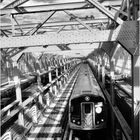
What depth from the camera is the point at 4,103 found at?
38.7 feet

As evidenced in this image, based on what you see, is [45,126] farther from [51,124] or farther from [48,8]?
[48,8]

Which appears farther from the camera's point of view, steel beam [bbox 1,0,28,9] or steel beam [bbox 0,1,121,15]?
steel beam [bbox 0,1,121,15]

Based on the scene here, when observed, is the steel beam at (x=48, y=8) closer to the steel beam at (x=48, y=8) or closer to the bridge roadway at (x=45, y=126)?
the steel beam at (x=48, y=8)

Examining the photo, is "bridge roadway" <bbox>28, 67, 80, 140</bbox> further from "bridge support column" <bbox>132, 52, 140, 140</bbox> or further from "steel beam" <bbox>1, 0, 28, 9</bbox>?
"steel beam" <bbox>1, 0, 28, 9</bbox>

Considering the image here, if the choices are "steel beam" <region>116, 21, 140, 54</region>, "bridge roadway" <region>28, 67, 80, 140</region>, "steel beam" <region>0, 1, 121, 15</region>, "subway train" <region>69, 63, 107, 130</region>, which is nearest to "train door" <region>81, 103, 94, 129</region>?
"subway train" <region>69, 63, 107, 130</region>

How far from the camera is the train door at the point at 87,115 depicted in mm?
7758

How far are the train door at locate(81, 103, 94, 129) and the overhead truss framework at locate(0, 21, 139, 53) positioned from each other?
383 cm

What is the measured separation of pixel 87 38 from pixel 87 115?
13.3ft

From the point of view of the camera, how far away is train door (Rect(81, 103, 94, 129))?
7.76 metres

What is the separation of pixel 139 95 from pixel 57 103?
10.2m

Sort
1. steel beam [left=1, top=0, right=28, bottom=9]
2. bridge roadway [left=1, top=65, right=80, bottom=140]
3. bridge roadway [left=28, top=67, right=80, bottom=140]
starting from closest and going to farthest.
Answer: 1. steel beam [left=1, top=0, right=28, bottom=9]
2. bridge roadway [left=1, top=65, right=80, bottom=140]
3. bridge roadway [left=28, top=67, right=80, bottom=140]

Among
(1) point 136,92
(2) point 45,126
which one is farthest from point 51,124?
(1) point 136,92

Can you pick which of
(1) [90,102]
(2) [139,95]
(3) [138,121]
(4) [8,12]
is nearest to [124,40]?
(2) [139,95]

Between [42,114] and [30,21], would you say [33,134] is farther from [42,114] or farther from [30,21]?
[30,21]
